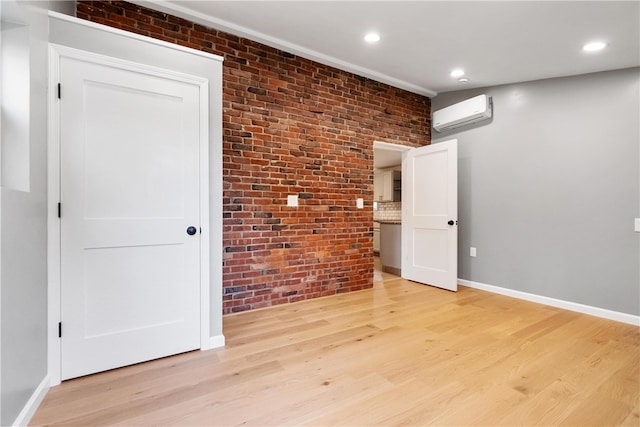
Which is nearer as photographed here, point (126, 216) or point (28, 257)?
point (28, 257)

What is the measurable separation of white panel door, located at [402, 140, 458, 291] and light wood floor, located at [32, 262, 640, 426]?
43.5 inches

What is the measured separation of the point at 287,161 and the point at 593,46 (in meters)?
2.93

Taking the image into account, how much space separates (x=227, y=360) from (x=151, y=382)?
1.51 ft

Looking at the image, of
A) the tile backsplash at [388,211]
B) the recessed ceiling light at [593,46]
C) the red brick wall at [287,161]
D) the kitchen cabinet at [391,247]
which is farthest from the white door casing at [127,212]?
the tile backsplash at [388,211]

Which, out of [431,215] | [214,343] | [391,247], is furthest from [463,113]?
[214,343]

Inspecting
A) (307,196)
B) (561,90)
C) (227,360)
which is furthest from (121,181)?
(561,90)

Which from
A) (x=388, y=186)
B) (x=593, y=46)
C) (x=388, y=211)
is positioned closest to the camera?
(x=593, y=46)

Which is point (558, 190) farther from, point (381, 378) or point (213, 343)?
point (213, 343)

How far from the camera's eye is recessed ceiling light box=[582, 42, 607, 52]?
2.51m

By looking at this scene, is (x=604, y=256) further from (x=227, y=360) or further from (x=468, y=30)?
(x=227, y=360)

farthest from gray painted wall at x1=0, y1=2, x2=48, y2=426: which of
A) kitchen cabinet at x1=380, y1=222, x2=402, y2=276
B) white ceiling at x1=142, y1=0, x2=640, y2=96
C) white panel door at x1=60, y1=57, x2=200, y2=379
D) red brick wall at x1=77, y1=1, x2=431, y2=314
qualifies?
kitchen cabinet at x1=380, y1=222, x2=402, y2=276

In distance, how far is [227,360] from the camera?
2059 mm

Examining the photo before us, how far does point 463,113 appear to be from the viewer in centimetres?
389

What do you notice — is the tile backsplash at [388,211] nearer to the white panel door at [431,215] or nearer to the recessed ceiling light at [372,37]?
the white panel door at [431,215]
